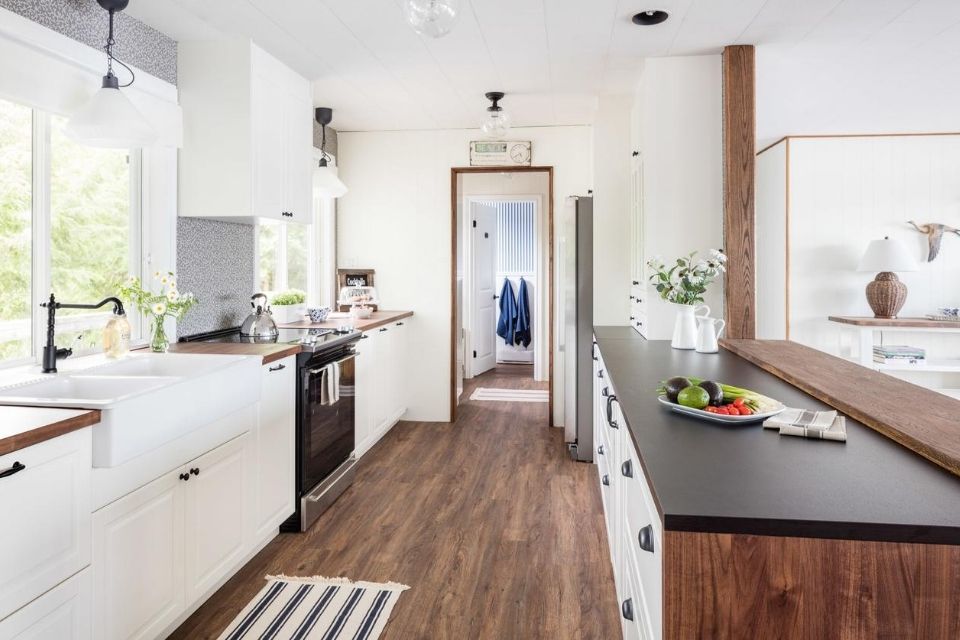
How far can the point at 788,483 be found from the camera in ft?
3.60

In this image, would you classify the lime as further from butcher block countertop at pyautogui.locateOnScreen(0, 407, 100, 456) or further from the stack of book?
the stack of book

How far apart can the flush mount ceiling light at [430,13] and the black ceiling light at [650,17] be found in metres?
1.42

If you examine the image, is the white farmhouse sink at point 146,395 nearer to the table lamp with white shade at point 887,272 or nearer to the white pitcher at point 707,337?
the white pitcher at point 707,337

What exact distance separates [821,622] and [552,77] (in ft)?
11.2

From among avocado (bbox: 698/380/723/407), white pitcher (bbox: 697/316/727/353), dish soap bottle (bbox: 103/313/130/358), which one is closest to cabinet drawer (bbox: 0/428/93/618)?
dish soap bottle (bbox: 103/313/130/358)

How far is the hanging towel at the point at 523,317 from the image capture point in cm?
Answer: 811

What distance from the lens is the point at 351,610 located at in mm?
2232

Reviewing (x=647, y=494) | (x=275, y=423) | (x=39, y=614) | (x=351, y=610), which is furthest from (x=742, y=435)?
(x=275, y=423)

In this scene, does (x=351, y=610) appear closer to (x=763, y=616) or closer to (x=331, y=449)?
(x=331, y=449)

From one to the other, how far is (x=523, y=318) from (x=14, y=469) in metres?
6.96

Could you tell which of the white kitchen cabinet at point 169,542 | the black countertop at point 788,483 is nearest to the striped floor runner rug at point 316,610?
the white kitchen cabinet at point 169,542

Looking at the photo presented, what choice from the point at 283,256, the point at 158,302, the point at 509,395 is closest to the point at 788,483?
the point at 158,302

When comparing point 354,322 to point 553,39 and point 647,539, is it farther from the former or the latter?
point 647,539

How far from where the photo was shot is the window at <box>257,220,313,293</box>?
13.1 ft
